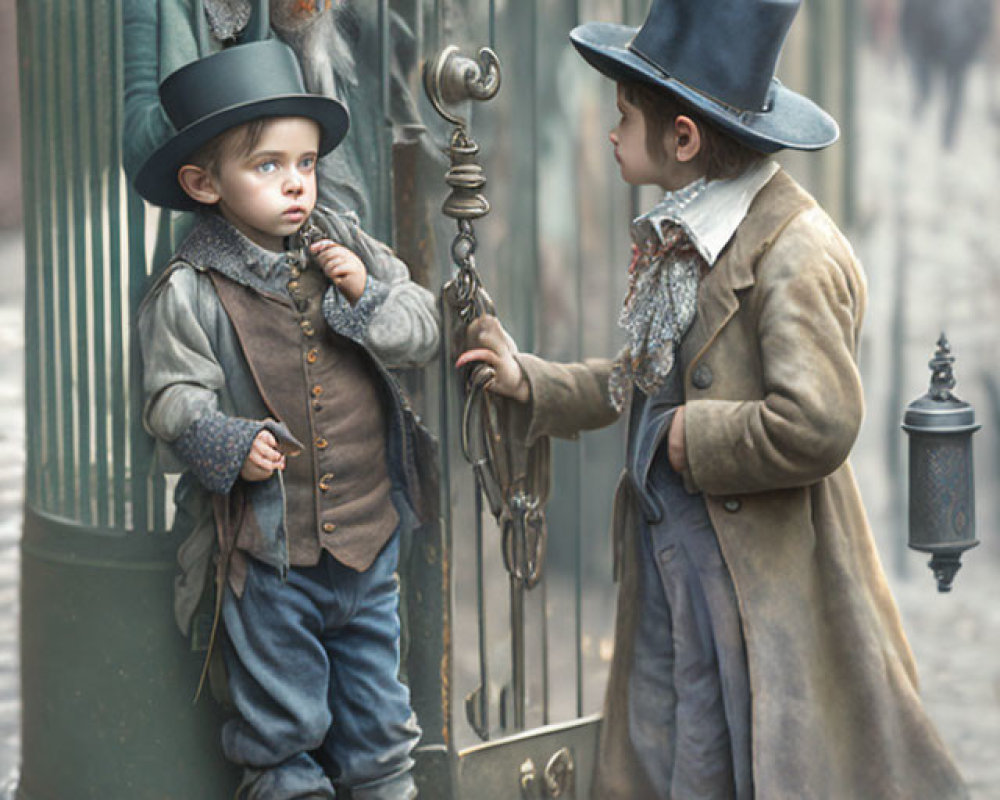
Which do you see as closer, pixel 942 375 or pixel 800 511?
pixel 800 511

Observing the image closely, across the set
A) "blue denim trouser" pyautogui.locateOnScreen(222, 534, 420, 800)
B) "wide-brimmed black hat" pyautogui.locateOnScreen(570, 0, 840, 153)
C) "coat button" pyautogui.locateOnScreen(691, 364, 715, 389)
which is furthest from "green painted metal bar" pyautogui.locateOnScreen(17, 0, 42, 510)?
"coat button" pyautogui.locateOnScreen(691, 364, 715, 389)

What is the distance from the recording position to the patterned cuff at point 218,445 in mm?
2479

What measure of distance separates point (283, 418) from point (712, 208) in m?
0.85

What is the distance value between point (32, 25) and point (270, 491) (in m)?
0.97

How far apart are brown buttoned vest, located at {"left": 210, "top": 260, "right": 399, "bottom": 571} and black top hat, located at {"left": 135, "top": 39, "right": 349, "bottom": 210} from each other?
20 centimetres

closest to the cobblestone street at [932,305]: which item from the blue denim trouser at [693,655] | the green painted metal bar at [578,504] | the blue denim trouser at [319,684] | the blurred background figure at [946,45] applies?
the blurred background figure at [946,45]

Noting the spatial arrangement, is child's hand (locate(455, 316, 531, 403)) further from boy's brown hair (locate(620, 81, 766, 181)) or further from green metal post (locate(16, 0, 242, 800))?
green metal post (locate(16, 0, 242, 800))

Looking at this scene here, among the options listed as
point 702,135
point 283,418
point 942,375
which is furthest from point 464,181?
point 942,375

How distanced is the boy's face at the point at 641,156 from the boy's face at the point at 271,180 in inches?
22.5

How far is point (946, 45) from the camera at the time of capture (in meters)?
4.09

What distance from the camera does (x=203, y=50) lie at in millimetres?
2564

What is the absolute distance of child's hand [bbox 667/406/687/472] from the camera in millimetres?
2656

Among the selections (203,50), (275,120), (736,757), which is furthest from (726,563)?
(203,50)

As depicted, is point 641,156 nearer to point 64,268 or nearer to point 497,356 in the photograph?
point 497,356
